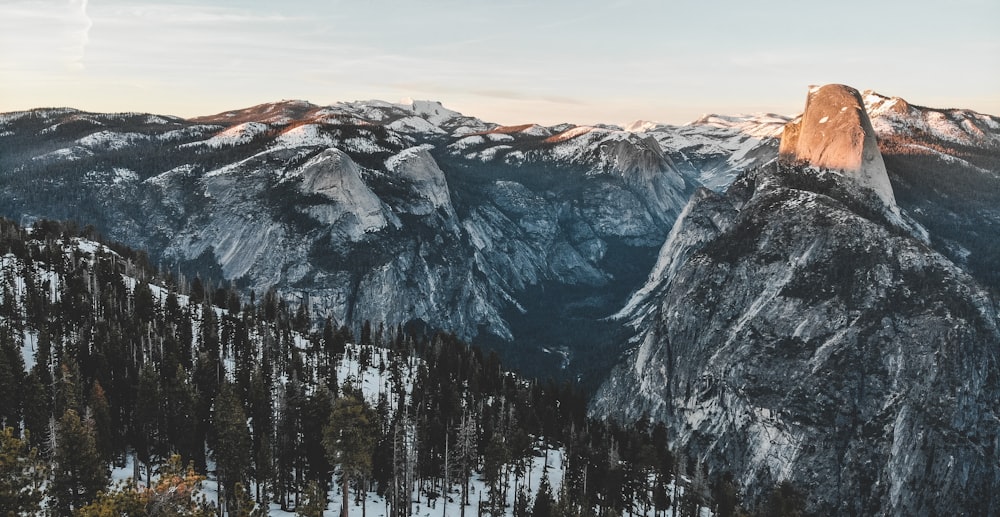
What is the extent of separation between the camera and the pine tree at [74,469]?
1994 inches

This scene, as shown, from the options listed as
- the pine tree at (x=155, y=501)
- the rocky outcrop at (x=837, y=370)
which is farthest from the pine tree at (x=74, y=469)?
the rocky outcrop at (x=837, y=370)

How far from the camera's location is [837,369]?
473ft

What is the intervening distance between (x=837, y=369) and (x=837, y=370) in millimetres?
251

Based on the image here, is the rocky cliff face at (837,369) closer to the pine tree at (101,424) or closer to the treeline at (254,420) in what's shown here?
the treeline at (254,420)

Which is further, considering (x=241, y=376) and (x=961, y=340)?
(x=961, y=340)

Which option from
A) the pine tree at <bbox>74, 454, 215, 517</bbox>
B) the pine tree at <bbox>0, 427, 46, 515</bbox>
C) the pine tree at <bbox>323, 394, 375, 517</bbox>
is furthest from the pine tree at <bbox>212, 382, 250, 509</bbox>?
the pine tree at <bbox>0, 427, 46, 515</bbox>

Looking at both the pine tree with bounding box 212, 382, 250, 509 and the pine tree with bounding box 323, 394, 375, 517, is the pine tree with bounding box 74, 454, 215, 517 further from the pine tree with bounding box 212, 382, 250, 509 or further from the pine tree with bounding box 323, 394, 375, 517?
the pine tree with bounding box 212, 382, 250, 509

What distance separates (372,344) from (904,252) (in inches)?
5461

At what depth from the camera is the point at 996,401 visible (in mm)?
139125

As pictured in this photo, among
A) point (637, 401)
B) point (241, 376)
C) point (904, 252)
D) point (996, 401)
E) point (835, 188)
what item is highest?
point (835, 188)

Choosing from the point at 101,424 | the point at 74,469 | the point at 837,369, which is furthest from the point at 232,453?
the point at 837,369

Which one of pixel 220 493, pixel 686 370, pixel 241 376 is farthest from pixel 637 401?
pixel 220 493

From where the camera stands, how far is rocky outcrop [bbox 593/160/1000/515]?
13150cm

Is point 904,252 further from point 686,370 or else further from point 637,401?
point 637,401
